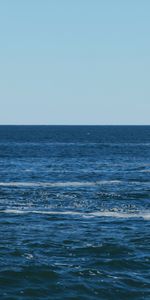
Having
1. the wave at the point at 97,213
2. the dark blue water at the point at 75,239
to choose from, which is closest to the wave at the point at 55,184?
the dark blue water at the point at 75,239

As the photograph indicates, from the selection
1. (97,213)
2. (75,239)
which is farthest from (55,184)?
(75,239)

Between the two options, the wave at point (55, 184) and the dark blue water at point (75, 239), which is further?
the wave at point (55, 184)

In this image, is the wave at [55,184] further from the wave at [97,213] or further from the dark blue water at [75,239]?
the wave at [97,213]

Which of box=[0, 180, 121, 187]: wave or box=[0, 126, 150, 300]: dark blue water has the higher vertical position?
box=[0, 180, 121, 187]: wave

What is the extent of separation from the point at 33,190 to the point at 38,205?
11.8 meters

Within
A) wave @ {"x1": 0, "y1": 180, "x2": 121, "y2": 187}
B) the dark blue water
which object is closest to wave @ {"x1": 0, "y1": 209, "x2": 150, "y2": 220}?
the dark blue water

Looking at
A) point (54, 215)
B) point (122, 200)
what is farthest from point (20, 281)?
point (122, 200)

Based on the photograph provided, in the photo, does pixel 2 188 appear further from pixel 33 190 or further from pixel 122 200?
pixel 122 200

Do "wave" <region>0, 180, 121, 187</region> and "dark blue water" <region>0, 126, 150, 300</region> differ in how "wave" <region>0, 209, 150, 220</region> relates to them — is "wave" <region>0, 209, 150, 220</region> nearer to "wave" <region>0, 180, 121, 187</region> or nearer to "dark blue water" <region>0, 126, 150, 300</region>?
"dark blue water" <region>0, 126, 150, 300</region>

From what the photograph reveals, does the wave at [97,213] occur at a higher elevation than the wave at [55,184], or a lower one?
lower

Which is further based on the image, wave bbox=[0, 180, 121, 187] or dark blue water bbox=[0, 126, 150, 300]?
wave bbox=[0, 180, 121, 187]

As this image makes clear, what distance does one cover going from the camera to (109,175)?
80.2 meters

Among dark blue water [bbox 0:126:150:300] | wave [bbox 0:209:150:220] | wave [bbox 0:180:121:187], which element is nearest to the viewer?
dark blue water [bbox 0:126:150:300]

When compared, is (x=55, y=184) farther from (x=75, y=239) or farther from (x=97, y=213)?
(x=75, y=239)
